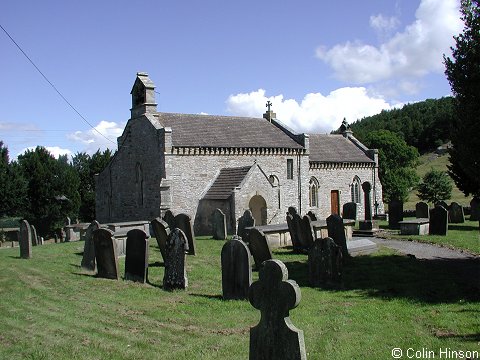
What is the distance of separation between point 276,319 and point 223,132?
2830cm

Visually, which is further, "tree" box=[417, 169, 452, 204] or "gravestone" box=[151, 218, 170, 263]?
"tree" box=[417, 169, 452, 204]

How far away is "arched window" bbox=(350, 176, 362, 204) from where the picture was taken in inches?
1655

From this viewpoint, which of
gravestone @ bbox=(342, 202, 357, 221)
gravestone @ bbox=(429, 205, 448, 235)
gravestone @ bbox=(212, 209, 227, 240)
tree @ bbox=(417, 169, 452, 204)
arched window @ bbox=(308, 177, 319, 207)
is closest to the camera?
gravestone @ bbox=(429, 205, 448, 235)

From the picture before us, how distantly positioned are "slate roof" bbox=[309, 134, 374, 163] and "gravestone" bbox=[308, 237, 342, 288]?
25.2m

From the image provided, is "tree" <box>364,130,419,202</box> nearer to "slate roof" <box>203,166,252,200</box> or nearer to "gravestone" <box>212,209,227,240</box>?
"slate roof" <box>203,166,252,200</box>

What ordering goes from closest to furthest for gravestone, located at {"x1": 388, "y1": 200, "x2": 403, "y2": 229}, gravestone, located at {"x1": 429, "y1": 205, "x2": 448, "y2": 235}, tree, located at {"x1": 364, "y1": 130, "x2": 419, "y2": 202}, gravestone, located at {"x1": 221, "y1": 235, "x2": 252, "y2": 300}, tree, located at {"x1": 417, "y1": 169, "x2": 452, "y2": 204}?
gravestone, located at {"x1": 221, "y1": 235, "x2": 252, "y2": 300} < gravestone, located at {"x1": 429, "y1": 205, "x2": 448, "y2": 235} < gravestone, located at {"x1": 388, "y1": 200, "x2": 403, "y2": 229} < tree, located at {"x1": 417, "y1": 169, "x2": 452, "y2": 204} < tree, located at {"x1": 364, "y1": 130, "x2": 419, "y2": 202}

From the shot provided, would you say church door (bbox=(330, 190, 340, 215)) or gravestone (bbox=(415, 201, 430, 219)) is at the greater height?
church door (bbox=(330, 190, 340, 215))

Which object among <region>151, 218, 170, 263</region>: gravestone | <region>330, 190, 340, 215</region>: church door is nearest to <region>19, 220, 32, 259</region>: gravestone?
<region>151, 218, 170, 263</region>: gravestone

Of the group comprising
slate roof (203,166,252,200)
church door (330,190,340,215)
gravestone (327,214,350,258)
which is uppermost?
slate roof (203,166,252,200)

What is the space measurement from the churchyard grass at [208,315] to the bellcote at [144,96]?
56.5 ft

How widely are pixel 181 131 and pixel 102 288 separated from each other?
19514 mm

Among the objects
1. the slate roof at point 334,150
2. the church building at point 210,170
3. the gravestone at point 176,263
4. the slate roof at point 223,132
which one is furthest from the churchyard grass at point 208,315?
the slate roof at point 334,150

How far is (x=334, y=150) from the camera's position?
42656mm

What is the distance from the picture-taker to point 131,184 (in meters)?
33.3
